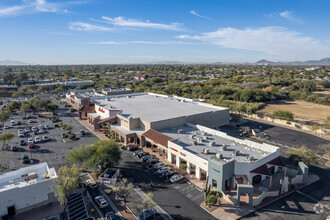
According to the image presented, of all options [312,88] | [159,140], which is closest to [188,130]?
[159,140]

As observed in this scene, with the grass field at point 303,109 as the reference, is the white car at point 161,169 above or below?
below

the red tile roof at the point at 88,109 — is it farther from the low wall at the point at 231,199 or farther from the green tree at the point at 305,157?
the green tree at the point at 305,157

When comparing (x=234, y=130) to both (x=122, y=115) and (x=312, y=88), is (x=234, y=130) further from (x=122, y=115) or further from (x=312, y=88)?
(x=312, y=88)

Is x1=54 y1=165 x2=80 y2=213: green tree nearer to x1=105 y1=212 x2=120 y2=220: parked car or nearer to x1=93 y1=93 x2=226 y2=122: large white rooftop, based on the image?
x1=105 y1=212 x2=120 y2=220: parked car

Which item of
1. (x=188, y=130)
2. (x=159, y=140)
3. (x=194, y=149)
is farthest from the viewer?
(x=188, y=130)

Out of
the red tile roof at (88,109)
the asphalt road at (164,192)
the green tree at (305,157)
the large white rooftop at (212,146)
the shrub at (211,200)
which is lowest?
the asphalt road at (164,192)

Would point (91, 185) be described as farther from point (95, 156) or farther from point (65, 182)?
point (65, 182)

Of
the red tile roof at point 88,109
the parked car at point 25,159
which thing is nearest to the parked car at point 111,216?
the parked car at point 25,159
